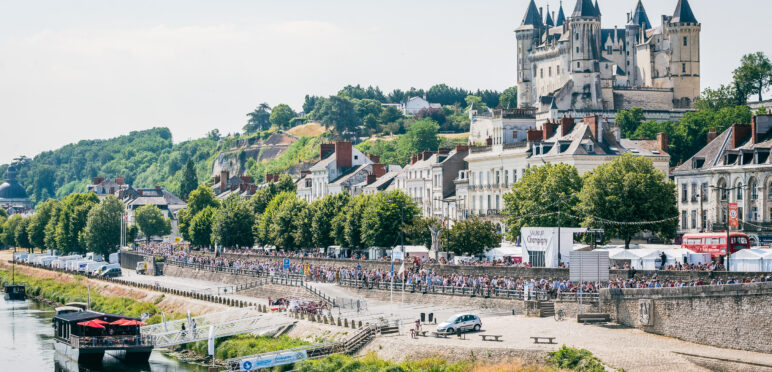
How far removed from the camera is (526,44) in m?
163

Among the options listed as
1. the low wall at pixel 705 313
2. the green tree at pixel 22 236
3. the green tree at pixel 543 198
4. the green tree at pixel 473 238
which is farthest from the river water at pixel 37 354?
the green tree at pixel 22 236

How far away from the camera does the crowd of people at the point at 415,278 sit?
52.2 meters

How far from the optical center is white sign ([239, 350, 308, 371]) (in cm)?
4975

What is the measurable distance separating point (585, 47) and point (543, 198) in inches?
3065

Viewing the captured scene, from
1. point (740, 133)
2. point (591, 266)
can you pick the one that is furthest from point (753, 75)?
point (591, 266)

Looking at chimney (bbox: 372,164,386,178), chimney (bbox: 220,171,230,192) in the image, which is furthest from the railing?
chimney (bbox: 220,171,230,192)

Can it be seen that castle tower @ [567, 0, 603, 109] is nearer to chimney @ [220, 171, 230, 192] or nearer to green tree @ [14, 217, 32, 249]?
chimney @ [220, 171, 230, 192]

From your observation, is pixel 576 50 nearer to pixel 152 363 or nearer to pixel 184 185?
pixel 184 185

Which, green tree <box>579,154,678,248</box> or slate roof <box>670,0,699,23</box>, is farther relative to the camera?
slate roof <box>670,0,699,23</box>

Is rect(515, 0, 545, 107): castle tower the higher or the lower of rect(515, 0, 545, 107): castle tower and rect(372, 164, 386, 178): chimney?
the higher

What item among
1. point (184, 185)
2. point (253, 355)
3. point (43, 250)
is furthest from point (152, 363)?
point (184, 185)

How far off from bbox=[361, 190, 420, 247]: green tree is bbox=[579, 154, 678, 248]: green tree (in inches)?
731

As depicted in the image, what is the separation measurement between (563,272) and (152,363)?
2101 cm

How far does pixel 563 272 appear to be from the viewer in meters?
57.3
